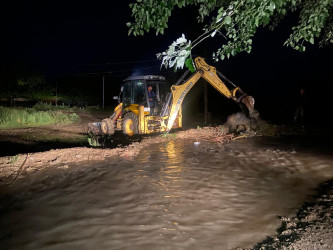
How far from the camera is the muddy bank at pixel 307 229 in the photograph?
12.2 ft

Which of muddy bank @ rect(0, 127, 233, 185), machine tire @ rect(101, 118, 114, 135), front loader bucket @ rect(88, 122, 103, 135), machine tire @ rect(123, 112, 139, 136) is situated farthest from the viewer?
front loader bucket @ rect(88, 122, 103, 135)

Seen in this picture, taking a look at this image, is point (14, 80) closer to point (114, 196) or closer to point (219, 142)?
point (219, 142)

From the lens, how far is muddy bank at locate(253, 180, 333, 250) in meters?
3.73

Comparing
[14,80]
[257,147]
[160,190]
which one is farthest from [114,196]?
[14,80]

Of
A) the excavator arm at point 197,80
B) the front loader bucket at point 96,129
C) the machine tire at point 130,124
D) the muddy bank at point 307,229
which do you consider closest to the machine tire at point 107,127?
the front loader bucket at point 96,129

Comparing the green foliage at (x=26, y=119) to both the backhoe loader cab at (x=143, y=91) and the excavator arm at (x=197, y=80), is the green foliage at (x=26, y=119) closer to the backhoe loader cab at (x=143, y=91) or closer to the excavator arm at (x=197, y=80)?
the backhoe loader cab at (x=143, y=91)

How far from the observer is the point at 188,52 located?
3254 millimetres

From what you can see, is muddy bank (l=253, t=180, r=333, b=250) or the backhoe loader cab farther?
the backhoe loader cab

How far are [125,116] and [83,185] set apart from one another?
28.0 feet

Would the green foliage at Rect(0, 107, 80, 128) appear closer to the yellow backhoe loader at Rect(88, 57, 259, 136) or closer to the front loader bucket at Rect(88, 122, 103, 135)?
the front loader bucket at Rect(88, 122, 103, 135)

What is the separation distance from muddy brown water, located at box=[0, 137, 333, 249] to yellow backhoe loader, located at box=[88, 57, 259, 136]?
4397 millimetres

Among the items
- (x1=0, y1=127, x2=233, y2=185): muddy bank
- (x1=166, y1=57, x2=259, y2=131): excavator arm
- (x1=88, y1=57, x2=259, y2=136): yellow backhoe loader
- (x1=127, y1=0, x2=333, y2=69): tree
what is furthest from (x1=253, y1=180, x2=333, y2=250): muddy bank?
(x1=88, y1=57, x2=259, y2=136): yellow backhoe loader

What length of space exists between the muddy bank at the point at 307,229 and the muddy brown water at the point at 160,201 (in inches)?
7.1

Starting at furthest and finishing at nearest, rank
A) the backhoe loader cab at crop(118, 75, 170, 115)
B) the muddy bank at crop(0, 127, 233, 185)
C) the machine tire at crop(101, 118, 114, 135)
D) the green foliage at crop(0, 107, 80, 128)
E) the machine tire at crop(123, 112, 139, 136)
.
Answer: the green foliage at crop(0, 107, 80, 128) < the machine tire at crop(101, 118, 114, 135) < the machine tire at crop(123, 112, 139, 136) < the backhoe loader cab at crop(118, 75, 170, 115) < the muddy bank at crop(0, 127, 233, 185)
